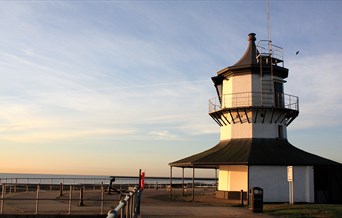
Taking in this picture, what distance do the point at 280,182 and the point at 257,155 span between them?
218 centimetres

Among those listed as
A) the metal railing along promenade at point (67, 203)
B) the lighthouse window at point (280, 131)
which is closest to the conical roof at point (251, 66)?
the lighthouse window at point (280, 131)

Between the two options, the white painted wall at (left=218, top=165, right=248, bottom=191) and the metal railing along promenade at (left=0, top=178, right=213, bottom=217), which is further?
the white painted wall at (left=218, top=165, right=248, bottom=191)

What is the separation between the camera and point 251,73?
29.8 m

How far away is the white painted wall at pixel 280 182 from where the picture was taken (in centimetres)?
2564

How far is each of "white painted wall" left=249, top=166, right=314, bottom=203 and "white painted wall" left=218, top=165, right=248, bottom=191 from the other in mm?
1418

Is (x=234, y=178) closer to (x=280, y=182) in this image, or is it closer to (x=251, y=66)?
(x=280, y=182)

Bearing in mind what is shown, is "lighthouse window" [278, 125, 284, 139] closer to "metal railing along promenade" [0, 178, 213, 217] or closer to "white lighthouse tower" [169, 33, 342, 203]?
"white lighthouse tower" [169, 33, 342, 203]

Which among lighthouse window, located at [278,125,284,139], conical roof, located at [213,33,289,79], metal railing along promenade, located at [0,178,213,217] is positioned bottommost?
metal railing along promenade, located at [0,178,213,217]

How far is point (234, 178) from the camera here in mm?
27859

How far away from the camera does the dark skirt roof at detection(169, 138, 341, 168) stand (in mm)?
25391

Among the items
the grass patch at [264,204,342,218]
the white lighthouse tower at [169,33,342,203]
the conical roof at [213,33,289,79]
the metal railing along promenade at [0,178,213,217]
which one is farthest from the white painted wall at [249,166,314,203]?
the metal railing along promenade at [0,178,213,217]

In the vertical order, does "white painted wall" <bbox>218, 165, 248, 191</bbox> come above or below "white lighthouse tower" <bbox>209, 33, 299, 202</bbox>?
below

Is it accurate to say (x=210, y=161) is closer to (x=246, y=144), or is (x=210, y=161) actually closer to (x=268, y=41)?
(x=246, y=144)

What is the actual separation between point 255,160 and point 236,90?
664 cm
